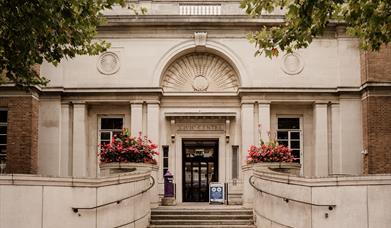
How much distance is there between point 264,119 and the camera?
89.4ft

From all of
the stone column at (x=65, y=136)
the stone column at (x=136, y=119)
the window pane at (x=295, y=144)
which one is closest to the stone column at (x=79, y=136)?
the stone column at (x=65, y=136)

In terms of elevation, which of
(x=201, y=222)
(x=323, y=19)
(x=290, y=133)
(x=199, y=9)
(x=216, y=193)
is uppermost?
(x=199, y=9)

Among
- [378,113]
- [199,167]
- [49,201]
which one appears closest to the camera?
[49,201]

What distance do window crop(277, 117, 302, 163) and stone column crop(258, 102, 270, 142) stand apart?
47.1 inches

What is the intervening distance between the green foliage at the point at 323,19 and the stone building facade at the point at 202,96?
12504 millimetres

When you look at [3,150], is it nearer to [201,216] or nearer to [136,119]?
[136,119]

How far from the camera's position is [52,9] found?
14.5 metres

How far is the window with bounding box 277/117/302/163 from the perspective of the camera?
28297 millimetres

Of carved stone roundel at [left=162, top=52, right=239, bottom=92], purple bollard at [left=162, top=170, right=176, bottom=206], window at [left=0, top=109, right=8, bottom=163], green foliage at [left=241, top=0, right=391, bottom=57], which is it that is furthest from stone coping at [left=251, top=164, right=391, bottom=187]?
window at [left=0, top=109, right=8, bottom=163]

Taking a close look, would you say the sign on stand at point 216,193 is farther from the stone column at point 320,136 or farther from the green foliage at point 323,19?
the green foliage at point 323,19

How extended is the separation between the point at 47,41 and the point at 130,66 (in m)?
11.9

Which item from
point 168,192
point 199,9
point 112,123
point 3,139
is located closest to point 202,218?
point 168,192

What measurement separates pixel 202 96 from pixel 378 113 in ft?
23.5

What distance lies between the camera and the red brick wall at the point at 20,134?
25.3m
